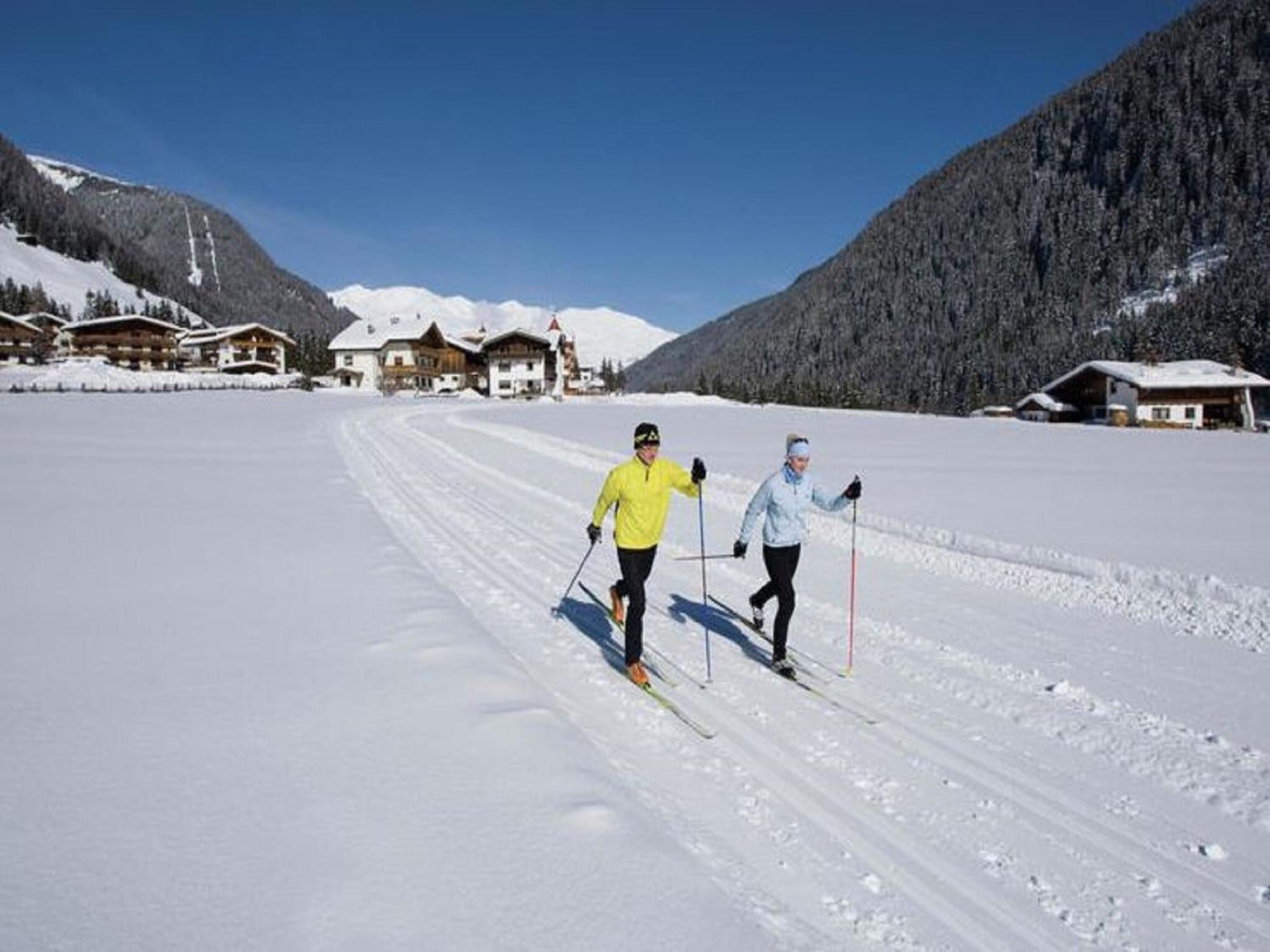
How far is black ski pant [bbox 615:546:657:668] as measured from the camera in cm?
637

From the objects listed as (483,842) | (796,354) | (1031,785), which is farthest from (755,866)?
(796,354)

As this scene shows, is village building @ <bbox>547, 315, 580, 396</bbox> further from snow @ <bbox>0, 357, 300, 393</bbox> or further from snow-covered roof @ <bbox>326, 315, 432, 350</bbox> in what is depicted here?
A: snow @ <bbox>0, 357, 300, 393</bbox>

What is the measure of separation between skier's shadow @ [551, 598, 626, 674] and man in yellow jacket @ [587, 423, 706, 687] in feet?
1.43

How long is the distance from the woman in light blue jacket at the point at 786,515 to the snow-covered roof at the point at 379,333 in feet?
285

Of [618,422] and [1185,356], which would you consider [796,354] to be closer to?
[1185,356]

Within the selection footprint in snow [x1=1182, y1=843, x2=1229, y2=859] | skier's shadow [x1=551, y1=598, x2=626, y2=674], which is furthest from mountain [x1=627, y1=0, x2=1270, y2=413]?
footprint in snow [x1=1182, y1=843, x2=1229, y2=859]

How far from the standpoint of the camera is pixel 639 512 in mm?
6520

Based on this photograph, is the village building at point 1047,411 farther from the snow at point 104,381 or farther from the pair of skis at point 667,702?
the pair of skis at point 667,702

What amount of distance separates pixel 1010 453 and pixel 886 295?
175 metres

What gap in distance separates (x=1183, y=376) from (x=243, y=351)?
109934mm

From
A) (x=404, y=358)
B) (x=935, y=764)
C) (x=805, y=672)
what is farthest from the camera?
(x=404, y=358)

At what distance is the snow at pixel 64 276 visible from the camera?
142 metres

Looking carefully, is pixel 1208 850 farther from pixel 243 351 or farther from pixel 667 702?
pixel 243 351

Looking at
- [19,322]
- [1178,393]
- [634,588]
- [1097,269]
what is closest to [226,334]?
[19,322]
